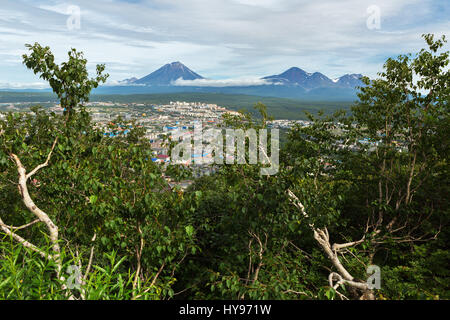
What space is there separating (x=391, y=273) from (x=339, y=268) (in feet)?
4.34

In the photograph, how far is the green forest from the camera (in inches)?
137

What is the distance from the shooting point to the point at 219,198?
7.29m

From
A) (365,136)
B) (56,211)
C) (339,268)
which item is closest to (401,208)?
(365,136)

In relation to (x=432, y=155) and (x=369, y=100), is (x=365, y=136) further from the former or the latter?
(x=432, y=155)

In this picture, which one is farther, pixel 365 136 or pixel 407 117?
pixel 365 136

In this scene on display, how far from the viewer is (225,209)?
5.68 meters

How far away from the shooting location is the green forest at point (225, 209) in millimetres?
3484

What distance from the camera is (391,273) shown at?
17.3 feet
